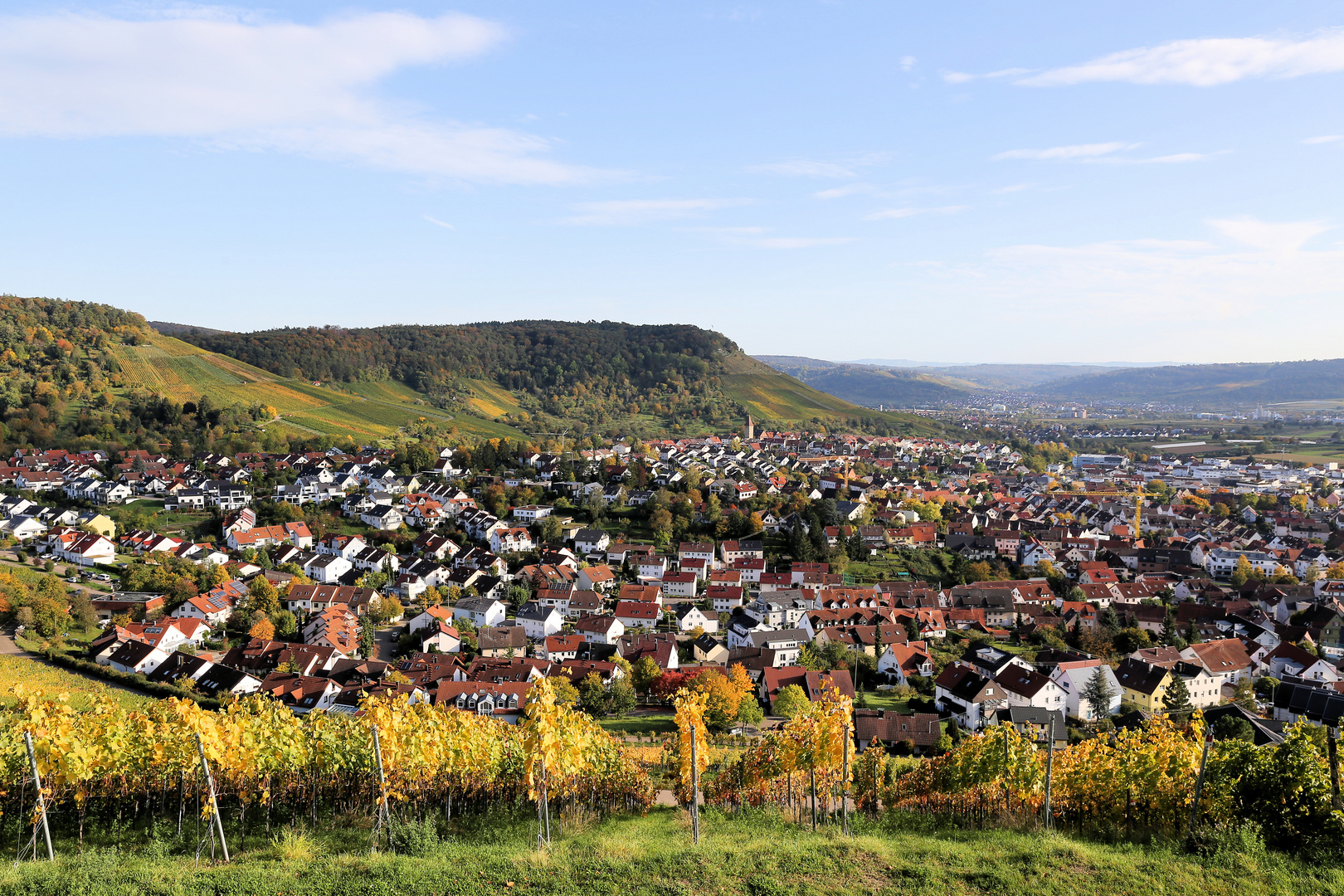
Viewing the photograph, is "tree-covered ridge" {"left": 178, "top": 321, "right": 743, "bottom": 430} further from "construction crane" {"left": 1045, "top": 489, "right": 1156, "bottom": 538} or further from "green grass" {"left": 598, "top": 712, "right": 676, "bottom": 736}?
"green grass" {"left": 598, "top": 712, "right": 676, "bottom": 736}

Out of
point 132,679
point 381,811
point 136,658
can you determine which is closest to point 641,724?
point 381,811

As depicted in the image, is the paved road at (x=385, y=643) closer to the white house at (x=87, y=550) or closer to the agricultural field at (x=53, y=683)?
the agricultural field at (x=53, y=683)

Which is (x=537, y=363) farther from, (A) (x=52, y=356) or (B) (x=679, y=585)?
(B) (x=679, y=585)

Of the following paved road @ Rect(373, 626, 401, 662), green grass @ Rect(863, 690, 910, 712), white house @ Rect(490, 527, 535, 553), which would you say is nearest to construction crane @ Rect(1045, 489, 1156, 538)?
green grass @ Rect(863, 690, 910, 712)

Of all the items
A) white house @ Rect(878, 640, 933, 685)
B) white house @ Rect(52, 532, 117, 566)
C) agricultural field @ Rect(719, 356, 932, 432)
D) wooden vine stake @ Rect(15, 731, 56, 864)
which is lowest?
white house @ Rect(878, 640, 933, 685)

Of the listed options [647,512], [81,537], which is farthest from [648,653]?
[81,537]

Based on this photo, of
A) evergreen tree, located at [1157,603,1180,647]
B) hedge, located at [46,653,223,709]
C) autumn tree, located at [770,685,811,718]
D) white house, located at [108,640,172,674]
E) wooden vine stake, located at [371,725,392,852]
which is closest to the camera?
wooden vine stake, located at [371,725,392,852]
